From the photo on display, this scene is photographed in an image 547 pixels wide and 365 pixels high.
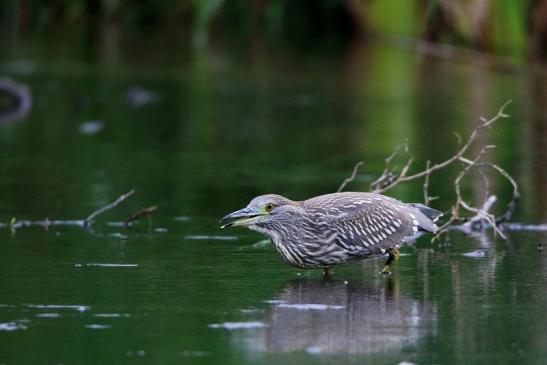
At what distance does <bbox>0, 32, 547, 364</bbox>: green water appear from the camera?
6.42 meters

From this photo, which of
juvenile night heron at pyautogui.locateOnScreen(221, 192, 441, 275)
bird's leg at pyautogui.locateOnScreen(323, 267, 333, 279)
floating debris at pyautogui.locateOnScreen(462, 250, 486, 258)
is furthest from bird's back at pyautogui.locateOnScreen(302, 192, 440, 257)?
floating debris at pyautogui.locateOnScreen(462, 250, 486, 258)

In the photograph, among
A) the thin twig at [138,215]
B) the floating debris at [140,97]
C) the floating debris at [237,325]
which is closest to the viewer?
the floating debris at [237,325]

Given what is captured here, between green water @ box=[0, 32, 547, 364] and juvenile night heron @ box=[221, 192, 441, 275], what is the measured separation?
0.17 meters

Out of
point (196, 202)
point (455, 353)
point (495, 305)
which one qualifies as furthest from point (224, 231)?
point (455, 353)

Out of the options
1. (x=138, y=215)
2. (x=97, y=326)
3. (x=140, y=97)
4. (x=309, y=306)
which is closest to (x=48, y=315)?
(x=97, y=326)

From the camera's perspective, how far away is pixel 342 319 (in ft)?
22.5

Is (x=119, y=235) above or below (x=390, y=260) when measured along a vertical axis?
above

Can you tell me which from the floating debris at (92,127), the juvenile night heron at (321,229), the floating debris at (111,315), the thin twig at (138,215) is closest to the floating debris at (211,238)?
the thin twig at (138,215)

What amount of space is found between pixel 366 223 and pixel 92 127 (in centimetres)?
869

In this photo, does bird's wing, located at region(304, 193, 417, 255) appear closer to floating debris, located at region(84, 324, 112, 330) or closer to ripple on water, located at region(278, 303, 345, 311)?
ripple on water, located at region(278, 303, 345, 311)

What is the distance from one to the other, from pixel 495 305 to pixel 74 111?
11116 millimetres

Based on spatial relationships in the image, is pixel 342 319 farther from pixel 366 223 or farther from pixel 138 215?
pixel 138 215

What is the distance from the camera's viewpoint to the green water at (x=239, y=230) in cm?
642

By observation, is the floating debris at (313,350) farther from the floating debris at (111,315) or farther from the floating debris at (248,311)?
the floating debris at (111,315)
